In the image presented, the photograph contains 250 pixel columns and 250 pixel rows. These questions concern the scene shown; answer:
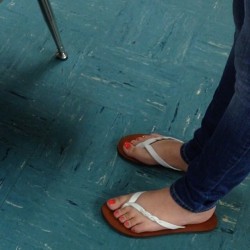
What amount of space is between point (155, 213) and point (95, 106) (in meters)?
0.35

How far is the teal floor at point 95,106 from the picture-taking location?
940 millimetres

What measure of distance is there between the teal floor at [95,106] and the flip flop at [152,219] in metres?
0.02

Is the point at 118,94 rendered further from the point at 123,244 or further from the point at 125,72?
the point at 123,244

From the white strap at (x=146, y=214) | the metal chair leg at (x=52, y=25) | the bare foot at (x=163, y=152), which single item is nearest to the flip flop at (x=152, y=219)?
the white strap at (x=146, y=214)

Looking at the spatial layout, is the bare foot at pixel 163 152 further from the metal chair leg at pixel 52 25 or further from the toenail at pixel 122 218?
the metal chair leg at pixel 52 25

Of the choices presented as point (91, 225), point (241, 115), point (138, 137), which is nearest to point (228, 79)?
point (241, 115)

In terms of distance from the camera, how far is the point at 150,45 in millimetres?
1253

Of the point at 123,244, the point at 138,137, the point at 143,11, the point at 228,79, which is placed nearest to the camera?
the point at 228,79

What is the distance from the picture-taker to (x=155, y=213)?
904 mm

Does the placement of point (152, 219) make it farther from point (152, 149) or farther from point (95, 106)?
point (95, 106)

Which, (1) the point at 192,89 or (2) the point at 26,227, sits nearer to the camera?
(2) the point at 26,227

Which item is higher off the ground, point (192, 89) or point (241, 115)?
point (241, 115)

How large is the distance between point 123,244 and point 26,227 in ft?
0.72

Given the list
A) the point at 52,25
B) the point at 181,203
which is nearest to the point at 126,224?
the point at 181,203
